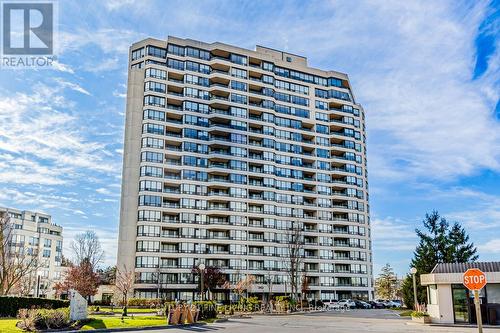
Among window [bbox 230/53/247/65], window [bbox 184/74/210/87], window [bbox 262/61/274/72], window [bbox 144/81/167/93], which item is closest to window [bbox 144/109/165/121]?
window [bbox 144/81/167/93]

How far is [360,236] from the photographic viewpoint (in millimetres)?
102062

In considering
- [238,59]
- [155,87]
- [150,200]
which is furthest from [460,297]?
[238,59]

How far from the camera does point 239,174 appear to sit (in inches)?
3617

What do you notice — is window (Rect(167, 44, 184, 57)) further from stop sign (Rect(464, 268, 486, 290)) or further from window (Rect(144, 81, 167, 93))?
stop sign (Rect(464, 268, 486, 290))

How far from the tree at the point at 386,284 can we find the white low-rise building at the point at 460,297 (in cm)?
10921

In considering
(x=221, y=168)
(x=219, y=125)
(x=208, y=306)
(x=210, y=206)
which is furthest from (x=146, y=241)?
(x=208, y=306)

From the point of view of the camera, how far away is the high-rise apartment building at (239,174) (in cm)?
8325

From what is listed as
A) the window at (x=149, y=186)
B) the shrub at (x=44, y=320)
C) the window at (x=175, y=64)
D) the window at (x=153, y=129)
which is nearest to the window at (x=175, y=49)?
the window at (x=175, y=64)

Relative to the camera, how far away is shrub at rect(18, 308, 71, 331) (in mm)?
25123

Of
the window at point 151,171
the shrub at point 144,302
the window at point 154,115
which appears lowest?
the shrub at point 144,302

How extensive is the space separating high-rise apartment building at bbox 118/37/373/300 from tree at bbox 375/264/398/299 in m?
44.7

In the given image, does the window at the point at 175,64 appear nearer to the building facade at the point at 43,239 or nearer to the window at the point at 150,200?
the window at the point at 150,200

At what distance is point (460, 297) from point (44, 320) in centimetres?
2863

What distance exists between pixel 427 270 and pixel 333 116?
58.2 m
